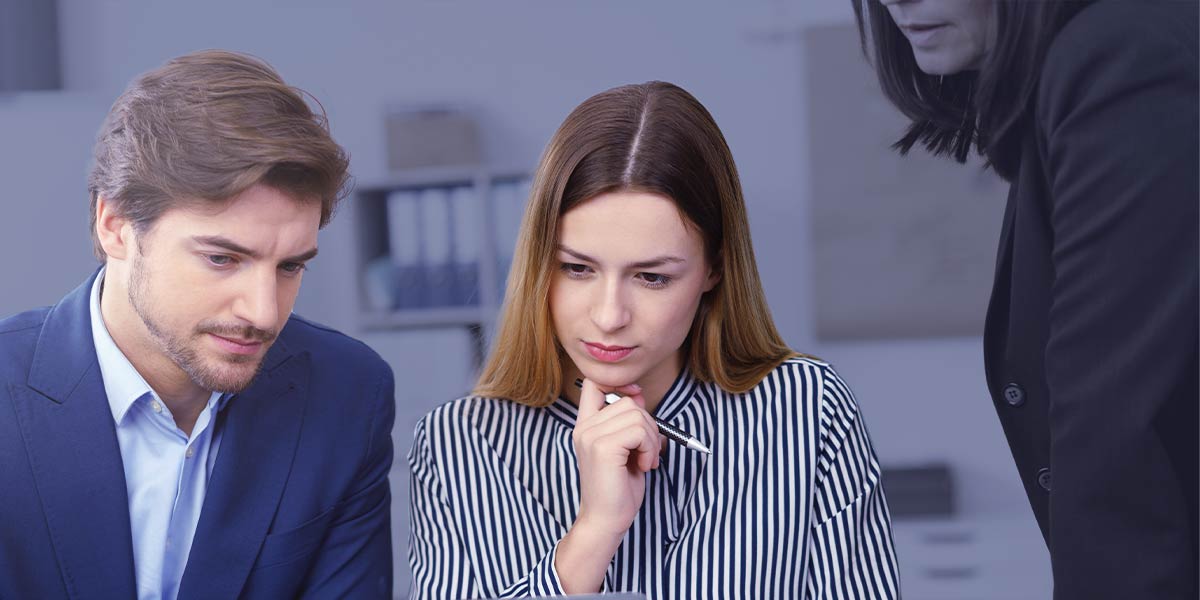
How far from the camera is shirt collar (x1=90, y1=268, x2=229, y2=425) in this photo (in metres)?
1.56

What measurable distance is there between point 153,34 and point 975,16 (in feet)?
4.56

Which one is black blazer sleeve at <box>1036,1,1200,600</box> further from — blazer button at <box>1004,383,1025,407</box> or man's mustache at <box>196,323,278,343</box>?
man's mustache at <box>196,323,278,343</box>

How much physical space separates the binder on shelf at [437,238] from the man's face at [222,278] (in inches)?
25.6

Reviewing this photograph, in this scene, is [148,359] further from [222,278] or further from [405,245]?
[405,245]

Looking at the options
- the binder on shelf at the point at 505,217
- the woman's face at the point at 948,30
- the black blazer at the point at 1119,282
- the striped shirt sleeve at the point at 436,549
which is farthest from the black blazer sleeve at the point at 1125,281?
the binder on shelf at the point at 505,217

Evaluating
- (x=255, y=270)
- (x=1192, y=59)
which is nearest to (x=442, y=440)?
(x=255, y=270)

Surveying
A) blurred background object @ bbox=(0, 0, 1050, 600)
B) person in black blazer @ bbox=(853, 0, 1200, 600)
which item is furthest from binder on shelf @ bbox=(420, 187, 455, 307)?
person in black blazer @ bbox=(853, 0, 1200, 600)

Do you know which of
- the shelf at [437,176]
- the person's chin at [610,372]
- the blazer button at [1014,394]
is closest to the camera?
the person's chin at [610,372]

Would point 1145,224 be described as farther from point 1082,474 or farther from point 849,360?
point 849,360

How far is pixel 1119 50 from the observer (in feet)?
5.12

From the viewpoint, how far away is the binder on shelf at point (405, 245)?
2.18 m

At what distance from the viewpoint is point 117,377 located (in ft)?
5.12

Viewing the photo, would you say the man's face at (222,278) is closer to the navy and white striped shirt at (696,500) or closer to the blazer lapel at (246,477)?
the blazer lapel at (246,477)

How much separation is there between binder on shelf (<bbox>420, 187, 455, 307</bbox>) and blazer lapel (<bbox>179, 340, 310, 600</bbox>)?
20.9 inches
